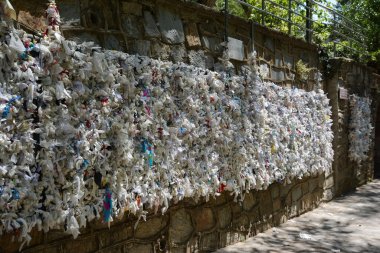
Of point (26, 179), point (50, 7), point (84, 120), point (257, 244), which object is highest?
point (50, 7)

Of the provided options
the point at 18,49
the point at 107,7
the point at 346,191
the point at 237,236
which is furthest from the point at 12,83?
the point at 346,191

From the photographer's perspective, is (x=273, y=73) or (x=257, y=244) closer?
(x=257, y=244)

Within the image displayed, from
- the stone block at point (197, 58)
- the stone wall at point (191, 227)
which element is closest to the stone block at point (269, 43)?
the stone block at point (197, 58)

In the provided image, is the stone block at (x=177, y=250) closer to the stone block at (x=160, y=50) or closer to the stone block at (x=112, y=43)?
the stone block at (x=160, y=50)

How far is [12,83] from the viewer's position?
7.55 feet

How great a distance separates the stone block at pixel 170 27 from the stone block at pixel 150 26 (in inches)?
2.7

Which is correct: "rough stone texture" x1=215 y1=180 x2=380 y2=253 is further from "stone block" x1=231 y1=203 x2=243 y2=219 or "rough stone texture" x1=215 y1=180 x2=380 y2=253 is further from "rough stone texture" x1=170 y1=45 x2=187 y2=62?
"rough stone texture" x1=170 y1=45 x2=187 y2=62

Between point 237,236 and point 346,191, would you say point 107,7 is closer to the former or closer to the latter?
point 237,236

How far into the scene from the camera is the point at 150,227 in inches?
137

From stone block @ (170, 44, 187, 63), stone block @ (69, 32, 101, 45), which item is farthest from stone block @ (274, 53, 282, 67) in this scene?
stone block @ (69, 32, 101, 45)

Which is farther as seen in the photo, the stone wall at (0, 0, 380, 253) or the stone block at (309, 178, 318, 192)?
the stone block at (309, 178, 318, 192)

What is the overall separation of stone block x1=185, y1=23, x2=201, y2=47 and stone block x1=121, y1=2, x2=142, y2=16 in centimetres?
61

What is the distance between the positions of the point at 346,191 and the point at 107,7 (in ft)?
19.8

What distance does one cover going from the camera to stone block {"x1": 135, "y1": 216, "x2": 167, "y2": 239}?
3.38m
